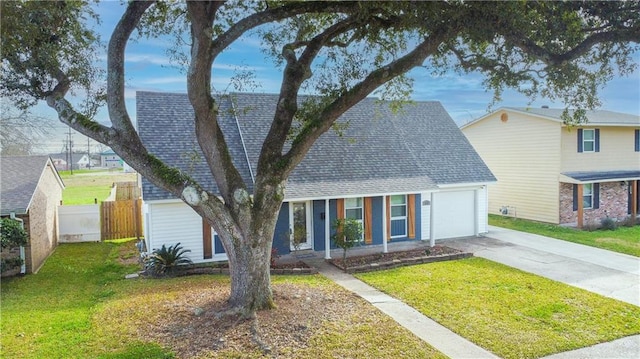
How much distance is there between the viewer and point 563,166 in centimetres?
2009

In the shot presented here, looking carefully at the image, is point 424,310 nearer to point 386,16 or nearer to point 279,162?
point 279,162

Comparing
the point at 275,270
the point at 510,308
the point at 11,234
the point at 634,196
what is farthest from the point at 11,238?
the point at 634,196

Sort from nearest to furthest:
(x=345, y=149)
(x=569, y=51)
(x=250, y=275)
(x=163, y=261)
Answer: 1. (x=569, y=51)
2. (x=250, y=275)
3. (x=163, y=261)
4. (x=345, y=149)

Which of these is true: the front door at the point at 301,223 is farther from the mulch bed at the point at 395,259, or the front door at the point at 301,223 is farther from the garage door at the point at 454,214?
the garage door at the point at 454,214

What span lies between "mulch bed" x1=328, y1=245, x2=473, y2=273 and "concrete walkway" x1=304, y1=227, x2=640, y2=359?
0.50m

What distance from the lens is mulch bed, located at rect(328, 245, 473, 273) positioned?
13023mm

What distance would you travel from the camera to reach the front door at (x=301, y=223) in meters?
15.1

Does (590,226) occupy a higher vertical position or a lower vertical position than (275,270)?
higher

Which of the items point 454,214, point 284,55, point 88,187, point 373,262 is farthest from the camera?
point 88,187

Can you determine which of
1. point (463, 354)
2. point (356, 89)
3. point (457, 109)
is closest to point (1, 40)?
point (356, 89)

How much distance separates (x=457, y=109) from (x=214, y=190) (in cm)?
1631

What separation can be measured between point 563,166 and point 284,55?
1679 centimetres

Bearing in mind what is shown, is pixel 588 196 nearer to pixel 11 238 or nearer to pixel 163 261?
pixel 163 261

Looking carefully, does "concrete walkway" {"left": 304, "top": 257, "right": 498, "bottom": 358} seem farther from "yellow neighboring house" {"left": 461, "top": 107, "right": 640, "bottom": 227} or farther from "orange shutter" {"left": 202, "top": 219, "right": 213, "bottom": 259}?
"yellow neighboring house" {"left": 461, "top": 107, "right": 640, "bottom": 227}
